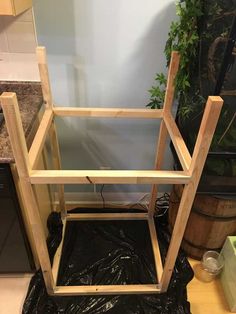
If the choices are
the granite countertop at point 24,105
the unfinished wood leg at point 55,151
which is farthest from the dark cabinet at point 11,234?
the unfinished wood leg at point 55,151

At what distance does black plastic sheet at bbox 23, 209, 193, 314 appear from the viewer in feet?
3.98

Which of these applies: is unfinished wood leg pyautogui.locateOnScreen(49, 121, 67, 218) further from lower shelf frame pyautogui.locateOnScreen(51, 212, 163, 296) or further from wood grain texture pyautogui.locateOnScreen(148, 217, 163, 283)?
wood grain texture pyautogui.locateOnScreen(148, 217, 163, 283)

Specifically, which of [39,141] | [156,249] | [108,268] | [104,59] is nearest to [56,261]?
[108,268]

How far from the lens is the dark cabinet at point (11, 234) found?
3.17 ft

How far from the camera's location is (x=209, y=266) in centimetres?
136

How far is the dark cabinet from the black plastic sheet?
13 centimetres

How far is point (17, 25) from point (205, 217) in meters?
1.28

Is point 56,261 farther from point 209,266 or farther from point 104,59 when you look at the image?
point 104,59

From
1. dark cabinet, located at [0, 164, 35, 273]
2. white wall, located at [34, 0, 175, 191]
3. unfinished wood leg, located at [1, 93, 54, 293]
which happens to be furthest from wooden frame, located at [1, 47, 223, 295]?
white wall, located at [34, 0, 175, 191]

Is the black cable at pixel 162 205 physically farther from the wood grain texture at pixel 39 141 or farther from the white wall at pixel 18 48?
the white wall at pixel 18 48

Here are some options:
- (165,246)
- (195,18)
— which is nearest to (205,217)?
(165,246)

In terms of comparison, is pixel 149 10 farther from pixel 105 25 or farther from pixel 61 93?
pixel 61 93

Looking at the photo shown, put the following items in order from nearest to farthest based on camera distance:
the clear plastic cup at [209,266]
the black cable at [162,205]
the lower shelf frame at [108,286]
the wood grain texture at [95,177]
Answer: the wood grain texture at [95,177], the lower shelf frame at [108,286], the clear plastic cup at [209,266], the black cable at [162,205]

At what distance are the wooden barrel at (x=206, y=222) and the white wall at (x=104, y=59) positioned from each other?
48 centimetres
